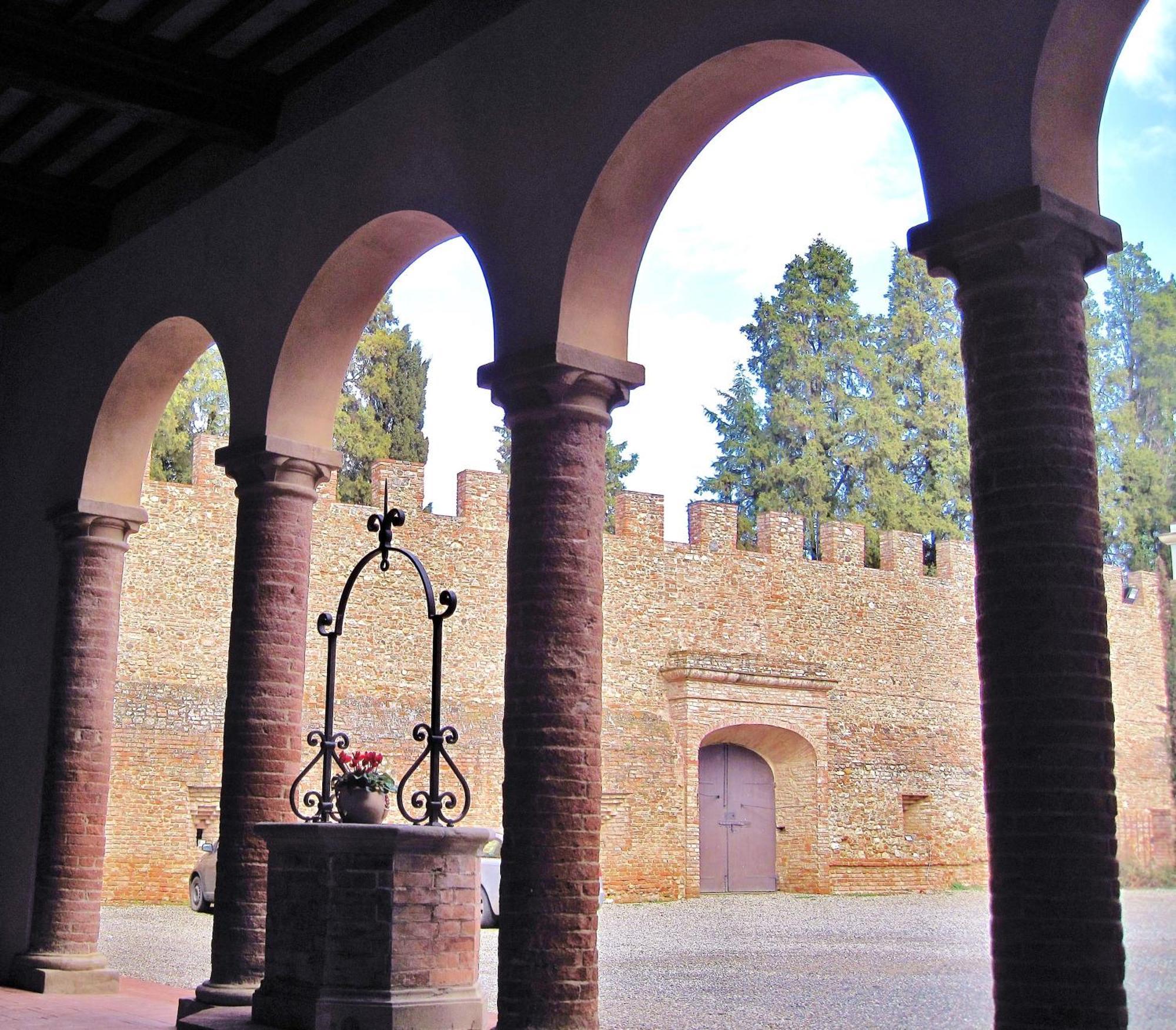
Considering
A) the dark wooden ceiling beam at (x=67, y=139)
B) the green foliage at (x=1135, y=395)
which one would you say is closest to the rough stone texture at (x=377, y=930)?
the dark wooden ceiling beam at (x=67, y=139)

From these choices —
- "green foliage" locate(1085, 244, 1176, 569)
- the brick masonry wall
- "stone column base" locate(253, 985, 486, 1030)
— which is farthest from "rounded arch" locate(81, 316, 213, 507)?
"green foliage" locate(1085, 244, 1176, 569)

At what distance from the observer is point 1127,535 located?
922 inches

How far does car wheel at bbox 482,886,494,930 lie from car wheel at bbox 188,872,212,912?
11.0ft

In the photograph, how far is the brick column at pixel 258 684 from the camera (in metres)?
7.43

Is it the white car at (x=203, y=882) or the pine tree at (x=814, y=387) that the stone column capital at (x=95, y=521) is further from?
the pine tree at (x=814, y=387)

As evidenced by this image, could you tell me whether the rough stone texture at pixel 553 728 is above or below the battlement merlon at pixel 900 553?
below

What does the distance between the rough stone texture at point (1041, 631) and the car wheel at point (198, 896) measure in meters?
13.6

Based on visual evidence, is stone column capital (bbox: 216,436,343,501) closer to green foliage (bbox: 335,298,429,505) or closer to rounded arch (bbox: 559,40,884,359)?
rounded arch (bbox: 559,40,884,359)

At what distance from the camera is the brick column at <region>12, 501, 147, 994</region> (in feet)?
30.4

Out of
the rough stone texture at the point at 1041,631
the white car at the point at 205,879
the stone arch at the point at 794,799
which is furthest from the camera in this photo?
the stone arch at the point at 794,799

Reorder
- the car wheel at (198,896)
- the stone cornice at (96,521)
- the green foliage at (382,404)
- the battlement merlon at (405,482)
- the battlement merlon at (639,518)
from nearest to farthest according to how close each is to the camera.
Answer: the stone cornice at (96,521), the car wheel at (198,896), the battlement merlon at (405,482), the battlement merlon at (639,518), the green foliage at (382,404)

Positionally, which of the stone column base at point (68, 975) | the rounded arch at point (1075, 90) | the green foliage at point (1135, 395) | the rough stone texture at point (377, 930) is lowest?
the stone column base at point (68, 975)

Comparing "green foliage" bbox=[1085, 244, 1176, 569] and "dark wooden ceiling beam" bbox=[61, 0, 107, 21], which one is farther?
"green foliage" bbox=[1085, 244, 1176, 569]

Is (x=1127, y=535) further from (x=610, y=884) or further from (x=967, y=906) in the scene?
(x=610, y=884)
